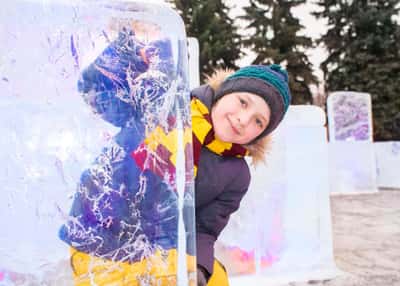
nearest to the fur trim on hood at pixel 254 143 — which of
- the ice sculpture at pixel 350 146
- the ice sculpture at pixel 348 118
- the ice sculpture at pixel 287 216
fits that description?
the ice sculpture at pixel 287 216

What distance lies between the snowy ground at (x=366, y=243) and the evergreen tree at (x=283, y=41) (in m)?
6.53

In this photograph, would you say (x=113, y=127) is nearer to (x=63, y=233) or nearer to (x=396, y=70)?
(x=63, y=233)

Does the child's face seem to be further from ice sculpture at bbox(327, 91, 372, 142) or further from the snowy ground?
ice sculpture at bbox(327, 91, 372, 142)

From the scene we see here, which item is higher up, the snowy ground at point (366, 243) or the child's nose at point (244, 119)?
the child's nose at point (244, 119)

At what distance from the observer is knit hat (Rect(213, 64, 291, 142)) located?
0.77m

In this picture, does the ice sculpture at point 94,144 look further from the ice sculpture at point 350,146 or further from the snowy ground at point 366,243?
the ice sculpture at point 350,146

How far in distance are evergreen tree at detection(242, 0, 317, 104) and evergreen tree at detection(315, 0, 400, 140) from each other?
27.3 inches

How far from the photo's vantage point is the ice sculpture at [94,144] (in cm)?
49

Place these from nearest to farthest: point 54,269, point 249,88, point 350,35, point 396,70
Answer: point 54,269
point 249,88
point 396,70
point 350,35

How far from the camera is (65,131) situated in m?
0.50

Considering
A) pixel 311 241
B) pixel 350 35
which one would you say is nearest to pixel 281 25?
pixel 350 35

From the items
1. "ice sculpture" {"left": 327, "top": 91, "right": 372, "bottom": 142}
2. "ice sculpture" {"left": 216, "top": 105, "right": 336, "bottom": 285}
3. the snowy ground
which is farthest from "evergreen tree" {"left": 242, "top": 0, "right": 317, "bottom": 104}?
"ice sculpture" {"left": 216, "top": 105, "right": 336, "bottom": 285}

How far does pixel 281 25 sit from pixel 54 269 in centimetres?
1136

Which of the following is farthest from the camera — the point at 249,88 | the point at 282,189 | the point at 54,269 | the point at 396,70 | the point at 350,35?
the point at 350,35
